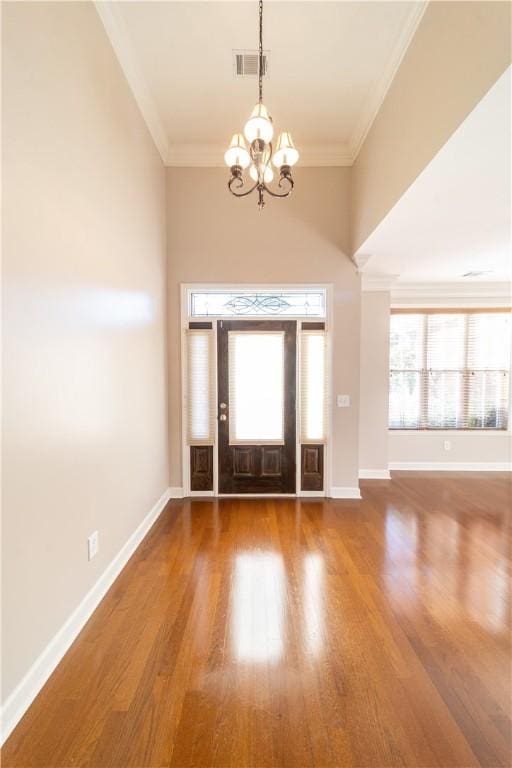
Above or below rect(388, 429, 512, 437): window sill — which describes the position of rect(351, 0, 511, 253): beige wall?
above

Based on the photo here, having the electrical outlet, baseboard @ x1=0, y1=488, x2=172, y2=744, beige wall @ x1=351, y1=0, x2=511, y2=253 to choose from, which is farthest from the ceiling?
baseboard @ x1=0, y1=488, x2=172, y2=744

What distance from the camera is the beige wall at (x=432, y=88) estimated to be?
156 centimetres

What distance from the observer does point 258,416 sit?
4219mm

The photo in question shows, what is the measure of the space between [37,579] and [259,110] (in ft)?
9.14

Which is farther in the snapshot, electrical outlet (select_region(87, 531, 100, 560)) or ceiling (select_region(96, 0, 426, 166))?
ceiling (select_region(96, 0, 426, 166))

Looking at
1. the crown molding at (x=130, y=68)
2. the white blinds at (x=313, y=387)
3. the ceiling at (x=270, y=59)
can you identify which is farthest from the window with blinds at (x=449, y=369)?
the crown molding at (x=130, y=68)

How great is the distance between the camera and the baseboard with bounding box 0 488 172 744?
1.46m

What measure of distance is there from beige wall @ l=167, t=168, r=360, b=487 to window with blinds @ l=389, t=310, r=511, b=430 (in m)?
1.79

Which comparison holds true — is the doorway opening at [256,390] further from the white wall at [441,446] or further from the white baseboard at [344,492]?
the white wall at [441,446]

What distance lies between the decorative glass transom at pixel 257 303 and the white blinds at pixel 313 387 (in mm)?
316

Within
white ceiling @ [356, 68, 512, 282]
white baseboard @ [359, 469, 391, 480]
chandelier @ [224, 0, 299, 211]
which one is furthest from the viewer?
white baseboard @ [359, 469, 391, 480]

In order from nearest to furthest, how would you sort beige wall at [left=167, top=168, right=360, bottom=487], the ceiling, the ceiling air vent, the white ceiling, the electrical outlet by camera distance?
1. the white ceiling
2. the electrical outlet
3. the ceiling
4. the ceiling air vent
5. beige wall at [left=167, top=168, right=360, bottom=487]

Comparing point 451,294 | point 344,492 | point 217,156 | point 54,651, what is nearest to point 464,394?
point 451,294

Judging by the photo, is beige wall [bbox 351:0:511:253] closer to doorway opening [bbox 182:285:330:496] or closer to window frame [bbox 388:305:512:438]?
doorway opening [bbox 182:285:330:496]
